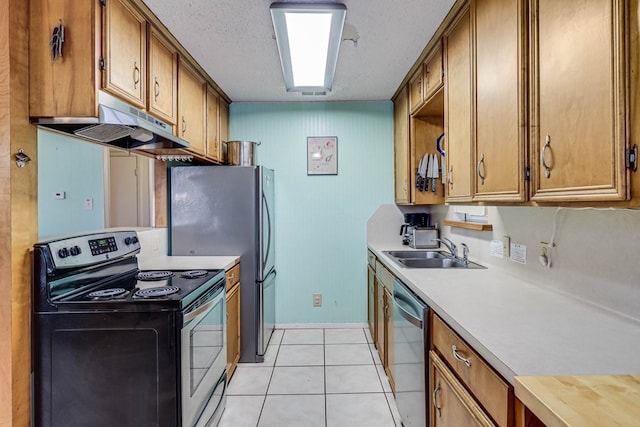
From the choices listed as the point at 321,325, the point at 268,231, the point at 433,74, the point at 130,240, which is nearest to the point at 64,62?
the point at 130,240

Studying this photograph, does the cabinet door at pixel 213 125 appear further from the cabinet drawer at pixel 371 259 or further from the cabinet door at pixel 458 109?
the cabinet door at pixel 458 109

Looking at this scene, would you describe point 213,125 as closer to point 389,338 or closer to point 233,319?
point 233,319

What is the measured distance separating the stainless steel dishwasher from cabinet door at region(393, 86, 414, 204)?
1.13 metres

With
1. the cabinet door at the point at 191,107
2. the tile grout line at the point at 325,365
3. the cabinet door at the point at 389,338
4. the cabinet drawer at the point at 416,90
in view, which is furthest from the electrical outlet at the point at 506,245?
the cabinet door at the point at 191,107

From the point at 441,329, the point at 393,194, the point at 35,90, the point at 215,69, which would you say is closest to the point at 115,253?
the point at 35,90

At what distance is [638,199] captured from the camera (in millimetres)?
791

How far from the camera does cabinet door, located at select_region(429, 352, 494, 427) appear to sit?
1027 mm

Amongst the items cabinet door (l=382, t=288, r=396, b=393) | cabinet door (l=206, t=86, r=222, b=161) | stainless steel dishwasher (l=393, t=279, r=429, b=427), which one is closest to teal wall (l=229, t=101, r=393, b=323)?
cabinet door (l=206, t=86, r=222, b=161)

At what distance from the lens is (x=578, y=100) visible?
37.6 inches

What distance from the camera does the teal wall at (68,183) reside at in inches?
58.9

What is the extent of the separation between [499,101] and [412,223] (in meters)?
1.86

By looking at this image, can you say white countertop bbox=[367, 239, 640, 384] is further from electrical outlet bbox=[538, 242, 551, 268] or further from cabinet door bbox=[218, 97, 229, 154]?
cabinet door bbox=[218, 97, 229, 154]

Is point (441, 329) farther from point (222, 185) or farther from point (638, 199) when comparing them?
point (222, 185)

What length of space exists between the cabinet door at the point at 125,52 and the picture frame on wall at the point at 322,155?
1.76m
